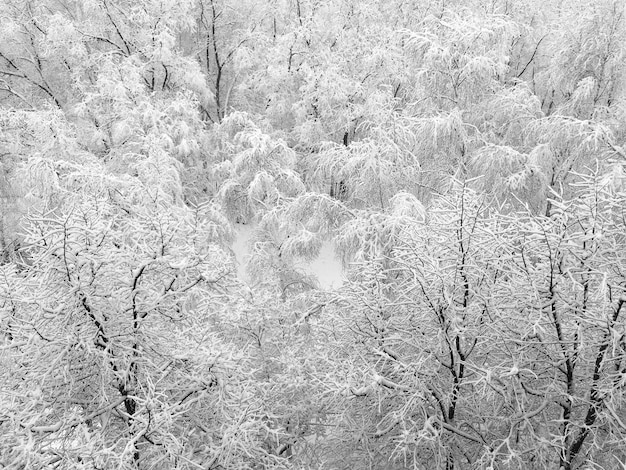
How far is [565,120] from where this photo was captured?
10.3 metres

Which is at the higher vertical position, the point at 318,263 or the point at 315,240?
the point at 315,240

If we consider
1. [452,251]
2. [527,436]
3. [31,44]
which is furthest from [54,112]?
[527,436]

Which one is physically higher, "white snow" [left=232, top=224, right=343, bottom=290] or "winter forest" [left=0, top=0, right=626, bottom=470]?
"winter forest" [left=0, top=0, right=626, bottom=470]

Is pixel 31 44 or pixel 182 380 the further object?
pixel 31 44

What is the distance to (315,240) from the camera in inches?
446

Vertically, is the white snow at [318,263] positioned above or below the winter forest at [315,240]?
below

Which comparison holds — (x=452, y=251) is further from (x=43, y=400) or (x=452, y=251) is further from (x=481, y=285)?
(x=43, y=400)

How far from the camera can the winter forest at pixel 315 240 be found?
213 inches

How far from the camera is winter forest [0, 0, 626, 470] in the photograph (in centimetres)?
540

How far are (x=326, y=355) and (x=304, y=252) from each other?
4.24 meters

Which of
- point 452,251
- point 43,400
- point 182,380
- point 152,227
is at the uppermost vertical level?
point 152,227

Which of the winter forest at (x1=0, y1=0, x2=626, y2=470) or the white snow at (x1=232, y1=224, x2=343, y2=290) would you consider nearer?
the winter forest at (x1=0, y1=0, x2=626, y2=470)

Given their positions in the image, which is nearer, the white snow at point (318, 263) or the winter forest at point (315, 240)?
the winter forest at point (315, 240)

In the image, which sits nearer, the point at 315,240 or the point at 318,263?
the point at 315,240
